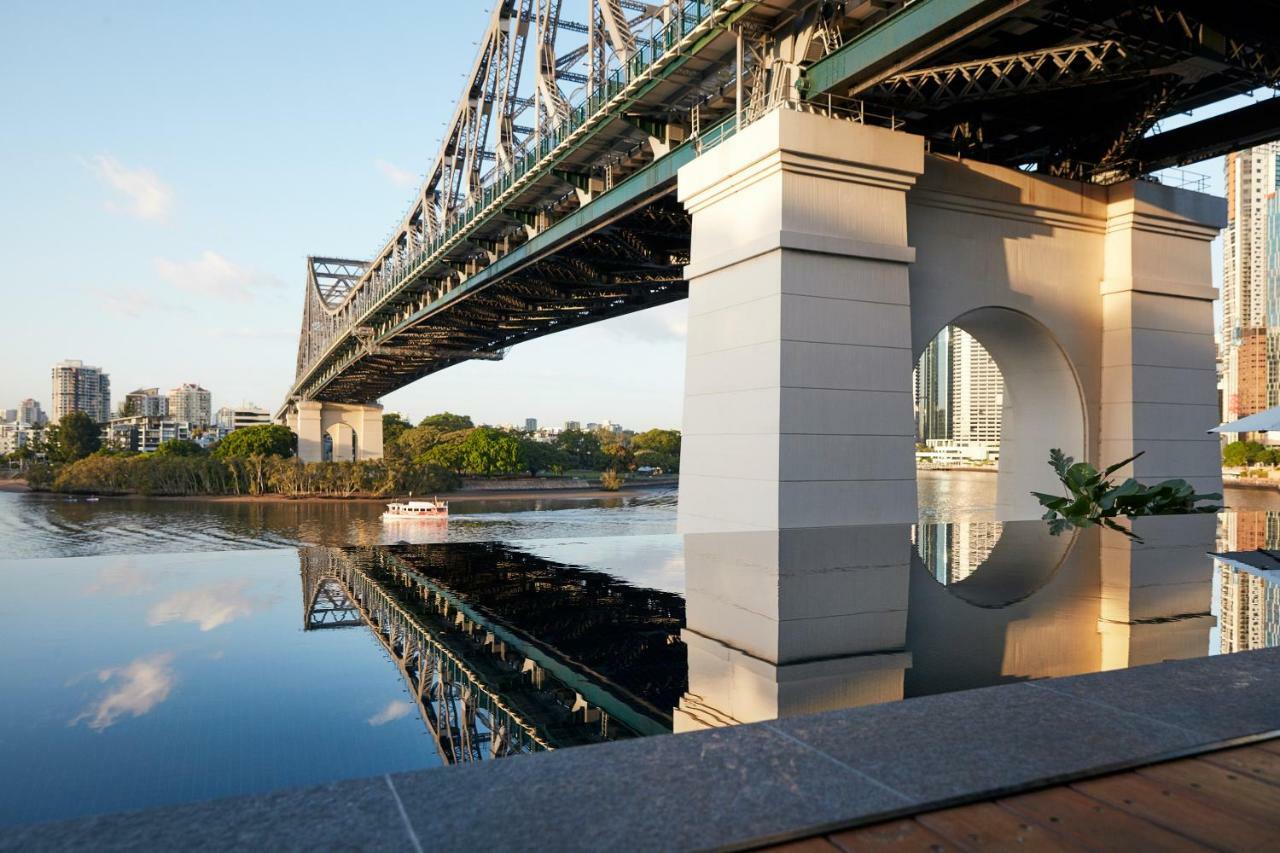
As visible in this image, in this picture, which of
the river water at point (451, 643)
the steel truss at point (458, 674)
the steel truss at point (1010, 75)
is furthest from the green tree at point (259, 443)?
the steel truss at point (458, 674)

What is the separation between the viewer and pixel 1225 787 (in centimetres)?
226

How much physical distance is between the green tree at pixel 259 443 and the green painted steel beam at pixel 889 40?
249 ft

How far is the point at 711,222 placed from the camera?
44.1 feet

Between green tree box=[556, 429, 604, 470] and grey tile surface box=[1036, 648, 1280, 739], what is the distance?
92.7 m

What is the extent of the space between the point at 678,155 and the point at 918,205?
14.2 ft

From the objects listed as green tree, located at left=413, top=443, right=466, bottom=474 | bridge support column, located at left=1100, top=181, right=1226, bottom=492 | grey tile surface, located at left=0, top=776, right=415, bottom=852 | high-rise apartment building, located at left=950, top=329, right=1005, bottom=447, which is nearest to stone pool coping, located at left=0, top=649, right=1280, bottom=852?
grey tile surface, located at left=0, top=776, right=415, bottom=852

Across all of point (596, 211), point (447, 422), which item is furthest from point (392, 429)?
point (596, 211)

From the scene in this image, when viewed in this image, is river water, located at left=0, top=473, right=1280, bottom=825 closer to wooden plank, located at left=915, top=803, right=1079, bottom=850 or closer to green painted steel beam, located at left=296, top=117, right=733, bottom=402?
wooden plank, located at left=915, top=803, right=1079, bottom=850

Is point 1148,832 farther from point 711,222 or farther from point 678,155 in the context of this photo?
point 678,155

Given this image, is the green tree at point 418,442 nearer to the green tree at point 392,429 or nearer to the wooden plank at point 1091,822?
the green tree at point 392,429

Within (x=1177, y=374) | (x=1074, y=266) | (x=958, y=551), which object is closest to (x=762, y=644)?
(x=958, y=551)

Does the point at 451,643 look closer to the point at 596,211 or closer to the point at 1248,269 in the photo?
the point at 596,211

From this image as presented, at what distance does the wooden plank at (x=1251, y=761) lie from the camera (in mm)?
2346

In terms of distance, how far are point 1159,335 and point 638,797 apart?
17.0 metres
